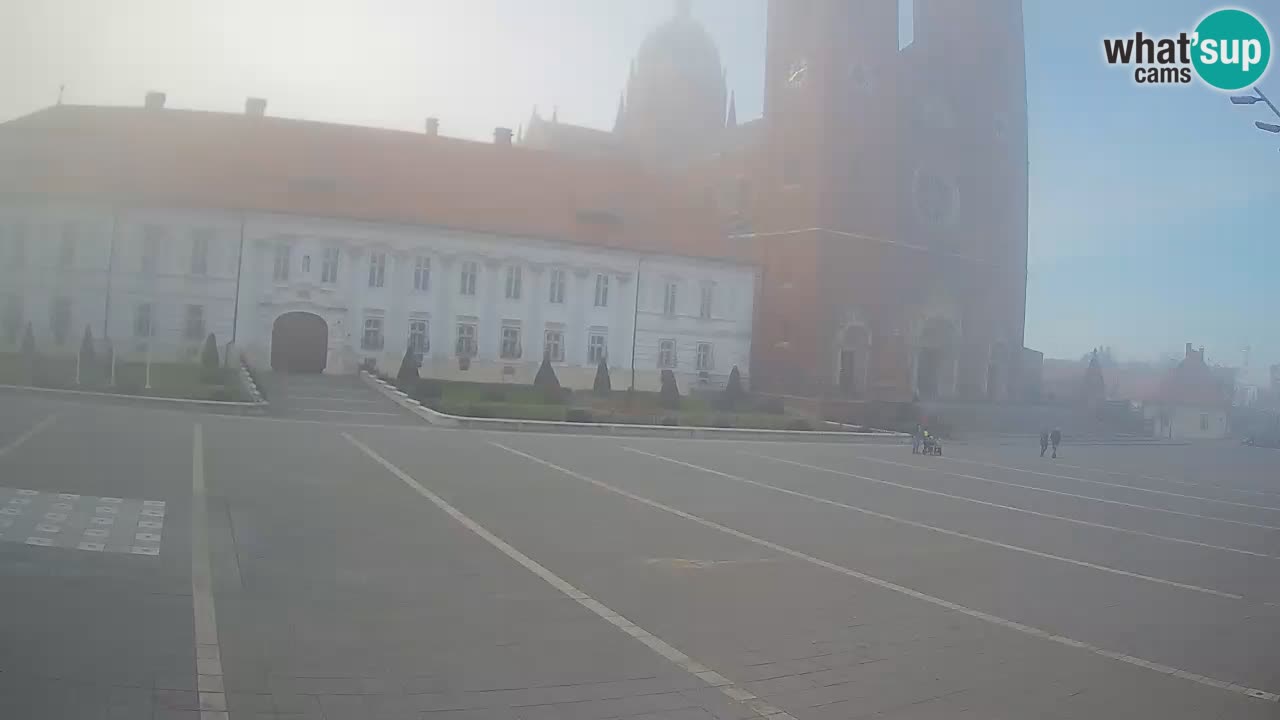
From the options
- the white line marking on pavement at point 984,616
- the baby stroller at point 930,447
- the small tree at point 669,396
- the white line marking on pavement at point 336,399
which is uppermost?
the small tree at point 669,396

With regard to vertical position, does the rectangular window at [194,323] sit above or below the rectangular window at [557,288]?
below

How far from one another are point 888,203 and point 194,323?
32417 mm

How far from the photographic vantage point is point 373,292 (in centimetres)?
4041

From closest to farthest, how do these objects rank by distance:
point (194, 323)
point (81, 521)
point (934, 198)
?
point (81, 521)
point (194, 323)
point (934, 198)

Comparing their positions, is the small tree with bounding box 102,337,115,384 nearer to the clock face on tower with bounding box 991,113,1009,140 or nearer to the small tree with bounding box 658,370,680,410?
the small tree with bounding box 658,370,680,410

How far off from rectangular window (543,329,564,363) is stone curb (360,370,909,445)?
453 inches

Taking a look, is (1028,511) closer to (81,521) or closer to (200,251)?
(81,521)

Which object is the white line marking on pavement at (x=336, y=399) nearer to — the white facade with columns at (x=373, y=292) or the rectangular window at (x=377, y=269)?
the white facade with columns at (x=373, y=292)

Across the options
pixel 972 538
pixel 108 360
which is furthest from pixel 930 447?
pixel 108 360

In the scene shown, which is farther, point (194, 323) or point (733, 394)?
point (733, 394)

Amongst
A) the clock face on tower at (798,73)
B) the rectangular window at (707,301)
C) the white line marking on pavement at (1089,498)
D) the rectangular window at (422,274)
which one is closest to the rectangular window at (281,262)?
the rectangular window at (422,274)

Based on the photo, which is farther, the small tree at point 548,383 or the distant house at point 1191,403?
the distant house at point 1191,403

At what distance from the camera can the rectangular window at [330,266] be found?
39.9 metres

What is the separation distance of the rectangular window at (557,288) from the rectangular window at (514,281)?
1443mm
